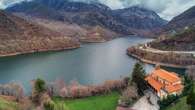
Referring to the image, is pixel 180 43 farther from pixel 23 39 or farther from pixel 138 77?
pixel 23 39

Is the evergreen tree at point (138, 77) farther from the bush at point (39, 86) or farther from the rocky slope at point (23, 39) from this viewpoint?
the rocky slope at point (23, 39)

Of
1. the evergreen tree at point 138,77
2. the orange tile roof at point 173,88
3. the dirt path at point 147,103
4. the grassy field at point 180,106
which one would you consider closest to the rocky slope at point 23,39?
the evergreen tree at point 138,77

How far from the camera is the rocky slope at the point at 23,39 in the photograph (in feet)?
516

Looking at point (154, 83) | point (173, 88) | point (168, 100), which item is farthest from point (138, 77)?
point (168, 100)

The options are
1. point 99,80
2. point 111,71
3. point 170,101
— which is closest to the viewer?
point 170,101

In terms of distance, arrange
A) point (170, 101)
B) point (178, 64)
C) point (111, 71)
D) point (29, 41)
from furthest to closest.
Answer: point (29, 41) < point (178, 64) < point (111, 71) < point (170, 101)

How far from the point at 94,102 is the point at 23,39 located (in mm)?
131335

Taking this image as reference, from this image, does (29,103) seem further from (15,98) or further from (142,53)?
(142,53)

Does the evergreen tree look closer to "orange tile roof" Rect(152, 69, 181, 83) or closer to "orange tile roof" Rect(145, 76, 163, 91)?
"orange tile roof" Rect(145, 76, 163, 91)

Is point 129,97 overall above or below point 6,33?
below

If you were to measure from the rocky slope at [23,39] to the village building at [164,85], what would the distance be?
342 feet

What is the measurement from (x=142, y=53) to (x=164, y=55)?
47.3 feet

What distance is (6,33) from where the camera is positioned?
582 ft

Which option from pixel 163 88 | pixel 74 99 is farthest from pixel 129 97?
pixel 74 99
